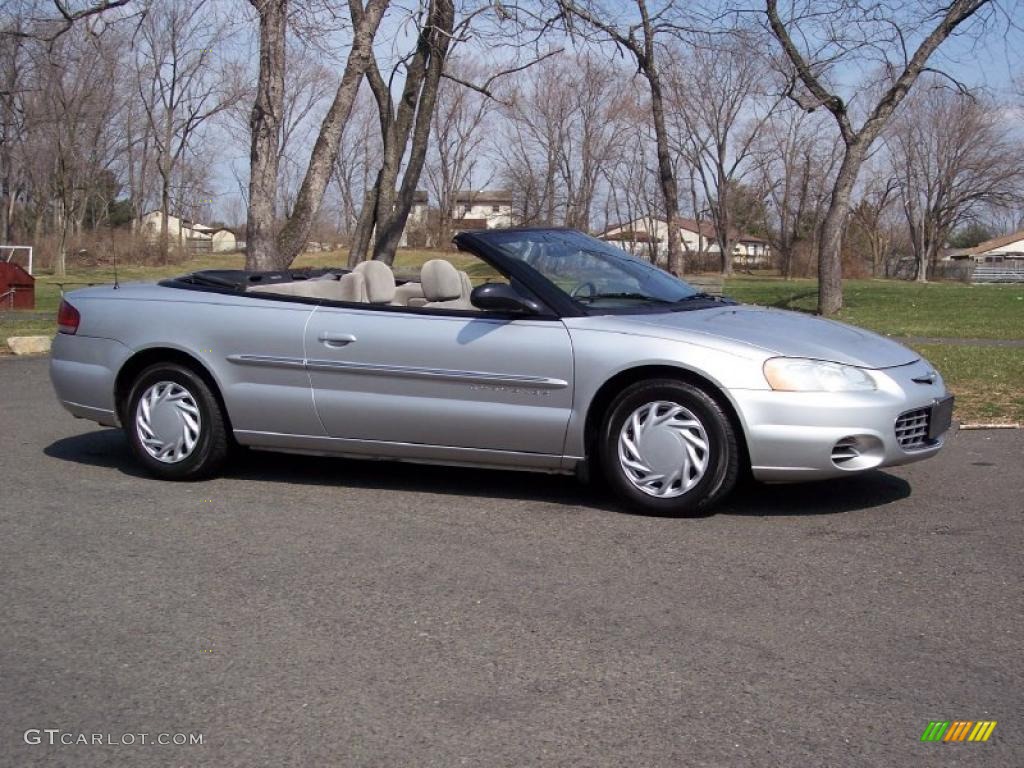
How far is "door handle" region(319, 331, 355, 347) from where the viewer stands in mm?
5949

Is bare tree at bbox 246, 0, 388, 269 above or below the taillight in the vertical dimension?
above

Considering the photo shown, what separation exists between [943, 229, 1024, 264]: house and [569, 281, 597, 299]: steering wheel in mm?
97440

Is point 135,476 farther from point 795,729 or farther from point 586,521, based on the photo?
point 795,729

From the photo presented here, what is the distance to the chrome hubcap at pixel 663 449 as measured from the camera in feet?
17.4

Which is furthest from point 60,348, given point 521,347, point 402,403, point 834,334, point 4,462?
point 834,334

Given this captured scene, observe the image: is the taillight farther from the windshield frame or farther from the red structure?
the red structure

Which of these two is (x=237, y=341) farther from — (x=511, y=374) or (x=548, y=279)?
(x=548, y=279)

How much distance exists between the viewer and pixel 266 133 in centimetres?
1501

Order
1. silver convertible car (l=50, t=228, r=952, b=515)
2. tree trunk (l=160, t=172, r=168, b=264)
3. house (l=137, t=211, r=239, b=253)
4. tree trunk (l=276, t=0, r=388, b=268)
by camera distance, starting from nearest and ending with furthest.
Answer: silver convertible car (l=50, t=228, r=952, b=515) → tree trunk (l=276, t=0, r=388, b=268) → tree trunk (l=160, t=172, r=168, b=264) → house (l=137, t=211, r=239, b=253)

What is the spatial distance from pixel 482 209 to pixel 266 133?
92.1 meters

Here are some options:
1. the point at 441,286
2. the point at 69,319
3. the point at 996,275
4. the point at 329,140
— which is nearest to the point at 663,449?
the point at 441,286

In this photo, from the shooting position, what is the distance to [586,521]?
17.6ft

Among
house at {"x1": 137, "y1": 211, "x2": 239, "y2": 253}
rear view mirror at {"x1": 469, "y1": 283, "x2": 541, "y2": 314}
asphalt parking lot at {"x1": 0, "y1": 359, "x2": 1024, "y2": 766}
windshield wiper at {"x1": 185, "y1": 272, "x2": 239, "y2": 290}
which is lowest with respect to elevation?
asphalt parking lot at {"x1": 0, "y1": 359, "x2": 1024, "y2": 766}

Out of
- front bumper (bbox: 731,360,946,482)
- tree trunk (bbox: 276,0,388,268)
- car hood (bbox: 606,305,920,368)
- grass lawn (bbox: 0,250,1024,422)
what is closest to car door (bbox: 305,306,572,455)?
car hood (bbox: 606,305,920,368)
